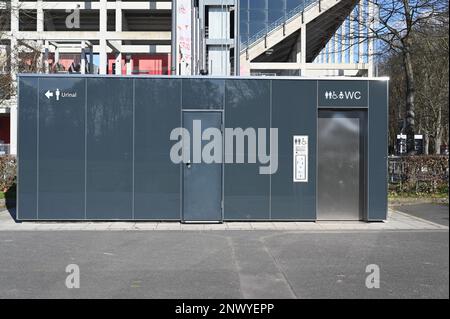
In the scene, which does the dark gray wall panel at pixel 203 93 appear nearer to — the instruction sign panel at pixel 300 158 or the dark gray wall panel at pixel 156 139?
the dark gray wall panel at pixel 156 139

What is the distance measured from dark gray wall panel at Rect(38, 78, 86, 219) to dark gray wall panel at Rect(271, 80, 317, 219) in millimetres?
4109

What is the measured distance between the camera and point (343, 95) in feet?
39.9

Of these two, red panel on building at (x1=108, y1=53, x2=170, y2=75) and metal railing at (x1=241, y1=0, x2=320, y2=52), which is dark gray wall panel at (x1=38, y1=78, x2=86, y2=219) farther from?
metal railing at (x1=241, y1=0, x2=320, y2=52)

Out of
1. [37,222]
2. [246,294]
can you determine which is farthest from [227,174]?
[246,294]

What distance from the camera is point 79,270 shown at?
7.42 meters

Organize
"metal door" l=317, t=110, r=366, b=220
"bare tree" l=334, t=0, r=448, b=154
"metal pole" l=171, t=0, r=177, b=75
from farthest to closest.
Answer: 1. "bare tree" l=334, t=0, r=448, b=154
2. "metal pole" l=171, t=0, r=177, b=75
3. "metal door" l=317, t=110, r=366, b=220

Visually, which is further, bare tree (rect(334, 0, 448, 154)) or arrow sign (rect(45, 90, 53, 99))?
bare tree (rect(334, 0, 448, 154))

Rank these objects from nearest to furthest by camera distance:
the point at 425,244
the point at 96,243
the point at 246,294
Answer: the point at 246,294, the point at 425,244, the point at 96,243

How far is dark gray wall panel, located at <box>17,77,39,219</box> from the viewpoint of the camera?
39.2ft

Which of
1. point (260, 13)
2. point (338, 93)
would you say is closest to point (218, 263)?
point (338, 93)

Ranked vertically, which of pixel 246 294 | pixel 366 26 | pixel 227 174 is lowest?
pixel 246 294

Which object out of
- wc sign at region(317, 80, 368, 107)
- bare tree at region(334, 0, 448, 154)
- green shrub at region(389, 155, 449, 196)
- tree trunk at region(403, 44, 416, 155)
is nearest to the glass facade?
bare tree at region(334, 0, 448, 154)

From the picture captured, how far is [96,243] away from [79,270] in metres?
2.24

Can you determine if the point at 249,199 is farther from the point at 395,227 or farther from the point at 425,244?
the point at 425,244
